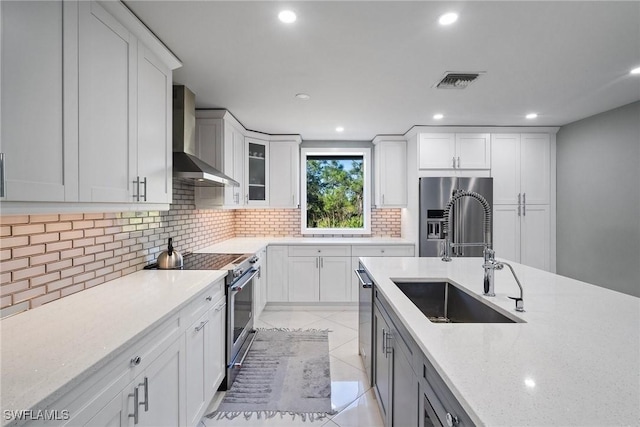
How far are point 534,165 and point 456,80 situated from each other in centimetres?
224

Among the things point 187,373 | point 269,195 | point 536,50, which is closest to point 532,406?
point 187,373

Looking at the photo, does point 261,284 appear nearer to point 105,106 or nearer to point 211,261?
point 211,261

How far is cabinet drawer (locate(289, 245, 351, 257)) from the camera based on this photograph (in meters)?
4.07

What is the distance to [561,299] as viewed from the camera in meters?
1.44

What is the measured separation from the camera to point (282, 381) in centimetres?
241

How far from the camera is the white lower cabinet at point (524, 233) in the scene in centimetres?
382

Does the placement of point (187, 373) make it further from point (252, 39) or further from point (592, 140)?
point (592, 140)

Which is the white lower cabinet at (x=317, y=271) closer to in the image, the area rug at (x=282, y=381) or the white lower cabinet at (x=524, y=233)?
the area rug at (x=282, y=381)

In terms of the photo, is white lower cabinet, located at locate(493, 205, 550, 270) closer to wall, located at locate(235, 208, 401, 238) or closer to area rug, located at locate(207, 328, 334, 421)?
wall, located at locate(235, 208, 401, 238)

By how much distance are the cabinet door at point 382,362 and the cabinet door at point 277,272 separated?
2.13 meters

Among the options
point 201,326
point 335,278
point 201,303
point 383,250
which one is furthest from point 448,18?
point 335,278

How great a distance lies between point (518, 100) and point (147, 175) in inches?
128

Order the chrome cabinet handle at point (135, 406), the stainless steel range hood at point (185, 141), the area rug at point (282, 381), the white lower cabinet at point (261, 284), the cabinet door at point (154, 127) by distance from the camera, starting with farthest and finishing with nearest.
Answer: the white lower cabinet at point (261, 284)
the stainless steel range hood at point (185, 141)
the area rug at point (282, 381)
the cabinet door at point (154, 127)
the chrome cabinet handle at point (135, 406)

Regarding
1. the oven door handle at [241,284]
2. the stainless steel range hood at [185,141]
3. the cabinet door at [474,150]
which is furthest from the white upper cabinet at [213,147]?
the cabinet door at [474,150]
